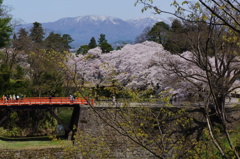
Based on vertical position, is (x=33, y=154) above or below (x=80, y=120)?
below

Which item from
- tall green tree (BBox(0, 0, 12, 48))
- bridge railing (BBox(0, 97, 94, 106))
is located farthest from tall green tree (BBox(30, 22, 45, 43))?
bridge railing (BBox(0, 97, 94, 106))

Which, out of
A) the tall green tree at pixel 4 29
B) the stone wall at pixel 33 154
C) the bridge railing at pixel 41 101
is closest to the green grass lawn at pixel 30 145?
the stone wall at pixel 33 154

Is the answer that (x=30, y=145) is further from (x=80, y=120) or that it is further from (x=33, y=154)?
(x=80, y=120)

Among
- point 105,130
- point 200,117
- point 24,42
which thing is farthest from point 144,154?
point 24,42

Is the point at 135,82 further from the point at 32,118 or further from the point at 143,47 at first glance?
the point at 32,118

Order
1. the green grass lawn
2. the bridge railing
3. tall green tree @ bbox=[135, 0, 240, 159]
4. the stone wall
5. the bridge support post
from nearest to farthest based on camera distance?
tall green tree @ bbox=[135, 0, 240, 159]
the stone wall
the green grass lawn
the bridge railing
the bridge support post

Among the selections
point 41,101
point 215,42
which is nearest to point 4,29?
point 41,101

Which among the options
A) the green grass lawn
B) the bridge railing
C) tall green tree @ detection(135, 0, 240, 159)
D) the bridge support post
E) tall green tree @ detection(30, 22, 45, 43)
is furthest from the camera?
tall green tree @ detection(30, 22, 45, 43)

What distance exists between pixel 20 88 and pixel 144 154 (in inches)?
501

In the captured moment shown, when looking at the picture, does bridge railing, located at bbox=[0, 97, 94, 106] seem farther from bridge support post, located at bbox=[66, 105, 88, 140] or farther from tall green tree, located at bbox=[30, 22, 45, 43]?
tall green tree, located at bbox=[30, 22, 45, 43]

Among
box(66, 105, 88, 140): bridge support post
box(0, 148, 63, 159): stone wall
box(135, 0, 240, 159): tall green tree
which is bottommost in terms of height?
box(0, 148, 63, 159): stone wall

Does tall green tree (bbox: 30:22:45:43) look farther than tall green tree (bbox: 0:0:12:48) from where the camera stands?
Yes

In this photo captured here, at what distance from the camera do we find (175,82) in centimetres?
2452

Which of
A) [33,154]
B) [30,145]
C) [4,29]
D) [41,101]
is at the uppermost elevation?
[4,29]
